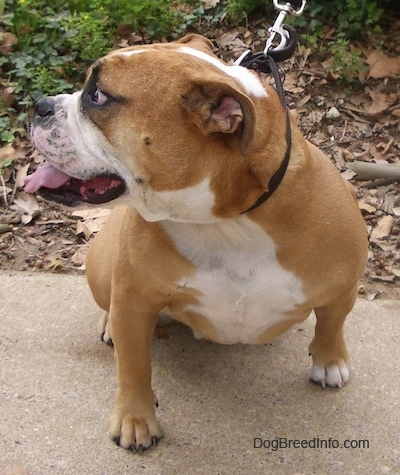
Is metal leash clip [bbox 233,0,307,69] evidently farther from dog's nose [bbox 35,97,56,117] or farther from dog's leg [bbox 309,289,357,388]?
dog's leg [bbox 309,289,357,388]

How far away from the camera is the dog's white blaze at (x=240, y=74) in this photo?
2.64 metres

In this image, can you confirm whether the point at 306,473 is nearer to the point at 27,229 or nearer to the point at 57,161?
the point at 57,161

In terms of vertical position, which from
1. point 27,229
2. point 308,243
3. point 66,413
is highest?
Answer: point 308,243

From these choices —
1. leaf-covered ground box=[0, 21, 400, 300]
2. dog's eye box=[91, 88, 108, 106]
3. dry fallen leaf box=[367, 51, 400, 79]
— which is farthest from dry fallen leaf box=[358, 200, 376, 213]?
dog's eye box=[91, 88, 108, 106]

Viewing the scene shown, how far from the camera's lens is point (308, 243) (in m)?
2.85

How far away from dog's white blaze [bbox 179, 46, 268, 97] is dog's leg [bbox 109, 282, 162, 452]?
0.89 m

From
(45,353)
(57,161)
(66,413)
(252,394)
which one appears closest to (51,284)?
(45,353)

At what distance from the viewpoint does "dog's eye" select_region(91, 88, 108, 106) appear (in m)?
2.61

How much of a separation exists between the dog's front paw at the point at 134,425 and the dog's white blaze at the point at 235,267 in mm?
542

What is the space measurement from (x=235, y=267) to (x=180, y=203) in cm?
40

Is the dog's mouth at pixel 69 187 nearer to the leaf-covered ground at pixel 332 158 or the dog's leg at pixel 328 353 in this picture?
the dog's leg at pixel 328 353

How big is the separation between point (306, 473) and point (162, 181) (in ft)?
4.25

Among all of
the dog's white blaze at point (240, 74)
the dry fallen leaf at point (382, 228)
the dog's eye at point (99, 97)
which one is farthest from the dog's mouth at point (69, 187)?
the dry fallen leaf at point (382, 228)

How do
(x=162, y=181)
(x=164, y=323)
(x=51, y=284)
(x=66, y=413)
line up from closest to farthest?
(x=162, y=181), (x=66, y=413), (x=164, y=323), (x=51, y=284)
